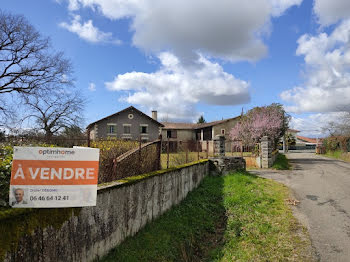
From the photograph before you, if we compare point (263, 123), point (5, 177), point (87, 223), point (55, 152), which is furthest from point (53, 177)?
point (263, 123)

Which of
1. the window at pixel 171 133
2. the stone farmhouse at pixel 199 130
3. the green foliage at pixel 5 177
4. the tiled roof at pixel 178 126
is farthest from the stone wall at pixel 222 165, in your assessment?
the tiled roof at pixel 178 126

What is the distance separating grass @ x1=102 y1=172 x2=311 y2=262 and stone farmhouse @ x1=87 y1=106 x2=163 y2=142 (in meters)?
28.5

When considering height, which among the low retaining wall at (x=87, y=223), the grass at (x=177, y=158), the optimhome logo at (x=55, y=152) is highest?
the optimhome logo at (x=55, y=152)

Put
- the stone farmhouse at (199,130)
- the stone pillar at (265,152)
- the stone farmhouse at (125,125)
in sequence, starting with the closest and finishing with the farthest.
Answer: the stone pillar at (265,152), the stone farmhouse at (125,125), the stone farmhouse at (199,130)

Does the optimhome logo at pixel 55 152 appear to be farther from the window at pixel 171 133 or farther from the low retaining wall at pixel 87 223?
the window at pixel 171 133

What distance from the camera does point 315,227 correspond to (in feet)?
20.2

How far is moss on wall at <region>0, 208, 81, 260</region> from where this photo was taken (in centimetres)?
255

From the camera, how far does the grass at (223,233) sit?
494 cm

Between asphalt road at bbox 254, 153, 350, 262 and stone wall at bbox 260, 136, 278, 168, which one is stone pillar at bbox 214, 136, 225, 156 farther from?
stone wall at bbox 260, 136, 278, 168

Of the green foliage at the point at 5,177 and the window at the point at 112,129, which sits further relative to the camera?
the window at the point at 112,129

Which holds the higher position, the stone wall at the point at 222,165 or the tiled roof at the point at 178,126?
the tiled roof at the point at 178,126

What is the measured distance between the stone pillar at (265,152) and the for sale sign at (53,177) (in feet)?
51.3

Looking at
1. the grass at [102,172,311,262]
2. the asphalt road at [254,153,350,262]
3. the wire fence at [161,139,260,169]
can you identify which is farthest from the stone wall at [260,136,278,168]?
the grass at [102,172,311,262]

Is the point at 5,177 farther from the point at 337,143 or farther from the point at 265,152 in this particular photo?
the point at 337,143
